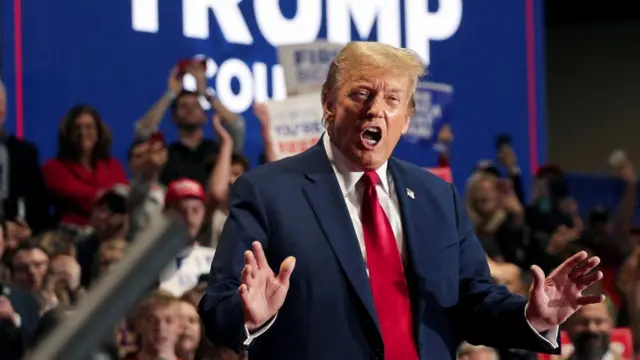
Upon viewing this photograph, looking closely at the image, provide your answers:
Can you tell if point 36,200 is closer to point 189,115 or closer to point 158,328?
point 189,115

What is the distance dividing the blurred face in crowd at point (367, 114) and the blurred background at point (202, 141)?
1.88 meters

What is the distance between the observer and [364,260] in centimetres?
211

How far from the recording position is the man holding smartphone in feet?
19.1

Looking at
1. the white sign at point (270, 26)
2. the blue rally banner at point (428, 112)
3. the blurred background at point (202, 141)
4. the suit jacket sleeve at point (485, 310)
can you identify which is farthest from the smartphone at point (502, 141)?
the suit jacket sleeve at point (485, 310)

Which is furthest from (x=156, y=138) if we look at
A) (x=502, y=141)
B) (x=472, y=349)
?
(x=502, y=141)

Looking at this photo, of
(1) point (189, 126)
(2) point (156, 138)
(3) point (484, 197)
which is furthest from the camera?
(3) point (484, 197)

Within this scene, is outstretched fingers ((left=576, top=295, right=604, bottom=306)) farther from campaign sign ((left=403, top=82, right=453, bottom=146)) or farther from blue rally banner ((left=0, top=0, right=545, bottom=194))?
campaign sign ((left=403, top=82, right=453, bottom=146))

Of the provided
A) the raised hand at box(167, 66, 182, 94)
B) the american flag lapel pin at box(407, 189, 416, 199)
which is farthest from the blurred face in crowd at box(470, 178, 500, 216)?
the american flag lapel pin at box(407, 189, 416, 199)

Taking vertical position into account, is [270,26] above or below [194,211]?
above

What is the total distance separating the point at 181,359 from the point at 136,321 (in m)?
0.23

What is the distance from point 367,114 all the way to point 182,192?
3.22 m

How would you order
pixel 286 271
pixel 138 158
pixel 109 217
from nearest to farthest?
1. pixel 286 271
2. pixel 109 217
3. pixel 138 158

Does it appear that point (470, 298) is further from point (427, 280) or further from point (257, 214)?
point (257, 214)

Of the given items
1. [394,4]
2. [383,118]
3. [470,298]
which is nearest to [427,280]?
[470,298]
